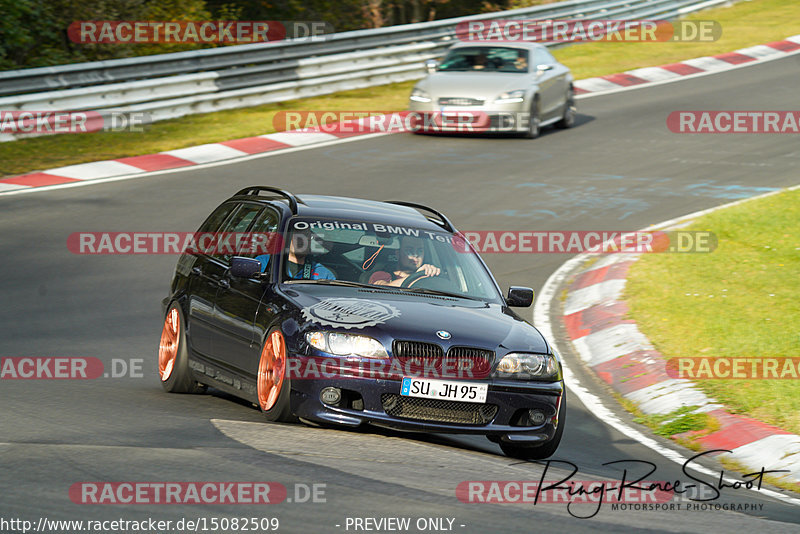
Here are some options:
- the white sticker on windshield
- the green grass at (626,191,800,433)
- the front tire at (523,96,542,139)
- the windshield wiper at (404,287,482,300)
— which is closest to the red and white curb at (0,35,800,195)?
the front tire at (523,96,542,139)

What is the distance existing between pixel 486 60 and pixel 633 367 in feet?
41.4

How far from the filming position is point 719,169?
19266 mm

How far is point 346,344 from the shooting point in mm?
7184

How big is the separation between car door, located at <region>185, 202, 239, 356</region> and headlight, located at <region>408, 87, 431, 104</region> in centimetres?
1173

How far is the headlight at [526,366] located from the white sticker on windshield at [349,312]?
0.72m

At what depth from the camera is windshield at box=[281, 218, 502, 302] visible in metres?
8.19

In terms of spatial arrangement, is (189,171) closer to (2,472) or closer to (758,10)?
(2,472)

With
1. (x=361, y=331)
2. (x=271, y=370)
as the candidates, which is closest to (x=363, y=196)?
(x=271, y=370)

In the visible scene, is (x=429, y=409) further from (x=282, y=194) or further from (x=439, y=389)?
(x=282, y=194)

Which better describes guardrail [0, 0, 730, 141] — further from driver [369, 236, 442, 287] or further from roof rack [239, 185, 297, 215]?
driver [369, 236, 442, 287]

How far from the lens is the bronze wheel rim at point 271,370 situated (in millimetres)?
7332

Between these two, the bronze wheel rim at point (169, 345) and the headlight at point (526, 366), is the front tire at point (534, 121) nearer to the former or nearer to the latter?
the bronze wheel rim at point (169, 345)

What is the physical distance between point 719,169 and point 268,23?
15.2m

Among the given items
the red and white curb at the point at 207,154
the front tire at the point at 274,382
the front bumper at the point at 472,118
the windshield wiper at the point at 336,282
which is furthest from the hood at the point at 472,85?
the front tire at the point at 274,382
